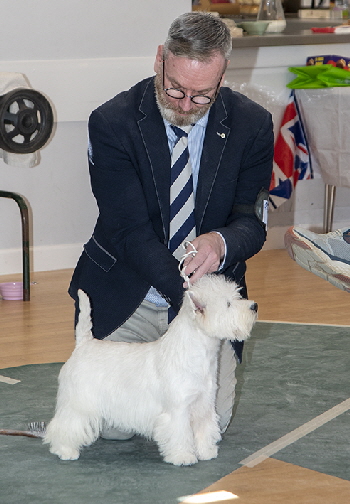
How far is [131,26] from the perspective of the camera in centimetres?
443

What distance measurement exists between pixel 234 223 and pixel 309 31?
10.6 feet

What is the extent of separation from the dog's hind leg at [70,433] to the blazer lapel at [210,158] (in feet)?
2.07

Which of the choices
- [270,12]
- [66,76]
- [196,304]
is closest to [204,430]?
[196,304]

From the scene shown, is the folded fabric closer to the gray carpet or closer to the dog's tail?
the gray carpet

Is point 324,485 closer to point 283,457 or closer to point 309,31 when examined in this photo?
point 283,457

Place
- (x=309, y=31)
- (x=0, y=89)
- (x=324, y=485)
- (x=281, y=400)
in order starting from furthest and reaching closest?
(x=309, y=31) → (x=0, y=89) → (x=281, y=400) → (x=324, y=485)

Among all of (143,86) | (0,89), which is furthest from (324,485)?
(0,89)

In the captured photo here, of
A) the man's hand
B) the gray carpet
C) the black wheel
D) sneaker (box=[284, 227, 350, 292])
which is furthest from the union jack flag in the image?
sneaker (box=[284, 227, 350, 292])

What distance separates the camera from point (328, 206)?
198 inches

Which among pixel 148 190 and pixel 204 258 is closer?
pixel 204 258

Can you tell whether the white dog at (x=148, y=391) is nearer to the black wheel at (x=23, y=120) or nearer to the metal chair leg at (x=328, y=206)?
the black wheel at (x=23, y=120)

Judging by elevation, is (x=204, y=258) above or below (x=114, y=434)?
above

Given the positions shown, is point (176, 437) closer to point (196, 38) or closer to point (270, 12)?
point (196, 38)

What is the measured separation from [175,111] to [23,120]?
1.65 m
